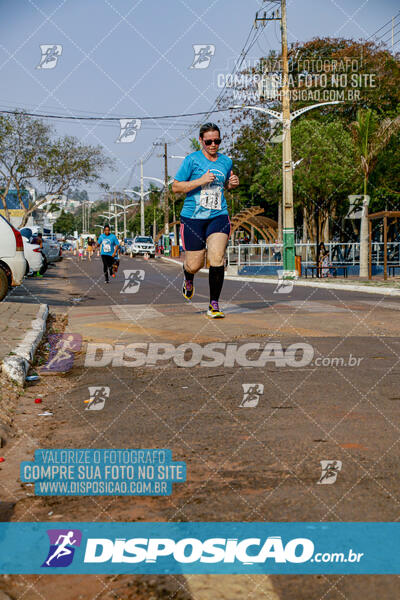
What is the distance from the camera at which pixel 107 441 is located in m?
3.89

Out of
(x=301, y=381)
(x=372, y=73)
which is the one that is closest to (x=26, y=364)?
(x=301, y=381)

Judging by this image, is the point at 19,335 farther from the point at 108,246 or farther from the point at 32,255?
the point at 32,255

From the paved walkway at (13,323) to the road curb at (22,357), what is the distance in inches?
2.6

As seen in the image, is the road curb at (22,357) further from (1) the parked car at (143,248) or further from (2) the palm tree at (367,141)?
(1) the parked car at (143,248)

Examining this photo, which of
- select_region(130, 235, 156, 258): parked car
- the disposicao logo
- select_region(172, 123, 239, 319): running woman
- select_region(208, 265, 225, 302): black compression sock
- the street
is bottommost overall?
select_region(130, 235, 156, 258): parked car

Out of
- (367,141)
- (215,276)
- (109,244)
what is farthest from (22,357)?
(367,141)

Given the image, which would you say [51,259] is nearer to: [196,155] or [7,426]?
[196,155]

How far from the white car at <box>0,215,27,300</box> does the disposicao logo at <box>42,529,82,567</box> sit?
10.5 m

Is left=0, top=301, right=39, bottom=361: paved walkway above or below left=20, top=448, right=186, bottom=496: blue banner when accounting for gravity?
below

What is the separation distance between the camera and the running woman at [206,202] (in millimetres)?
7969

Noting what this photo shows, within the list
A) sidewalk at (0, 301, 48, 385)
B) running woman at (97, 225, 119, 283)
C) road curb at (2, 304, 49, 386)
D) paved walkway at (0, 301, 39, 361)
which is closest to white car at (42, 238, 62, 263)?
running woman at (97, 225, 119, 283)

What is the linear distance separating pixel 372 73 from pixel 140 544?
1642 inches

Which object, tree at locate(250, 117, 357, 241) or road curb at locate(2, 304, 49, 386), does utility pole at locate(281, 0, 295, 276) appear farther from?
road curb at locate(2, 304, 49, 386)

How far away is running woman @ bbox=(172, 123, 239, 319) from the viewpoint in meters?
7.97
